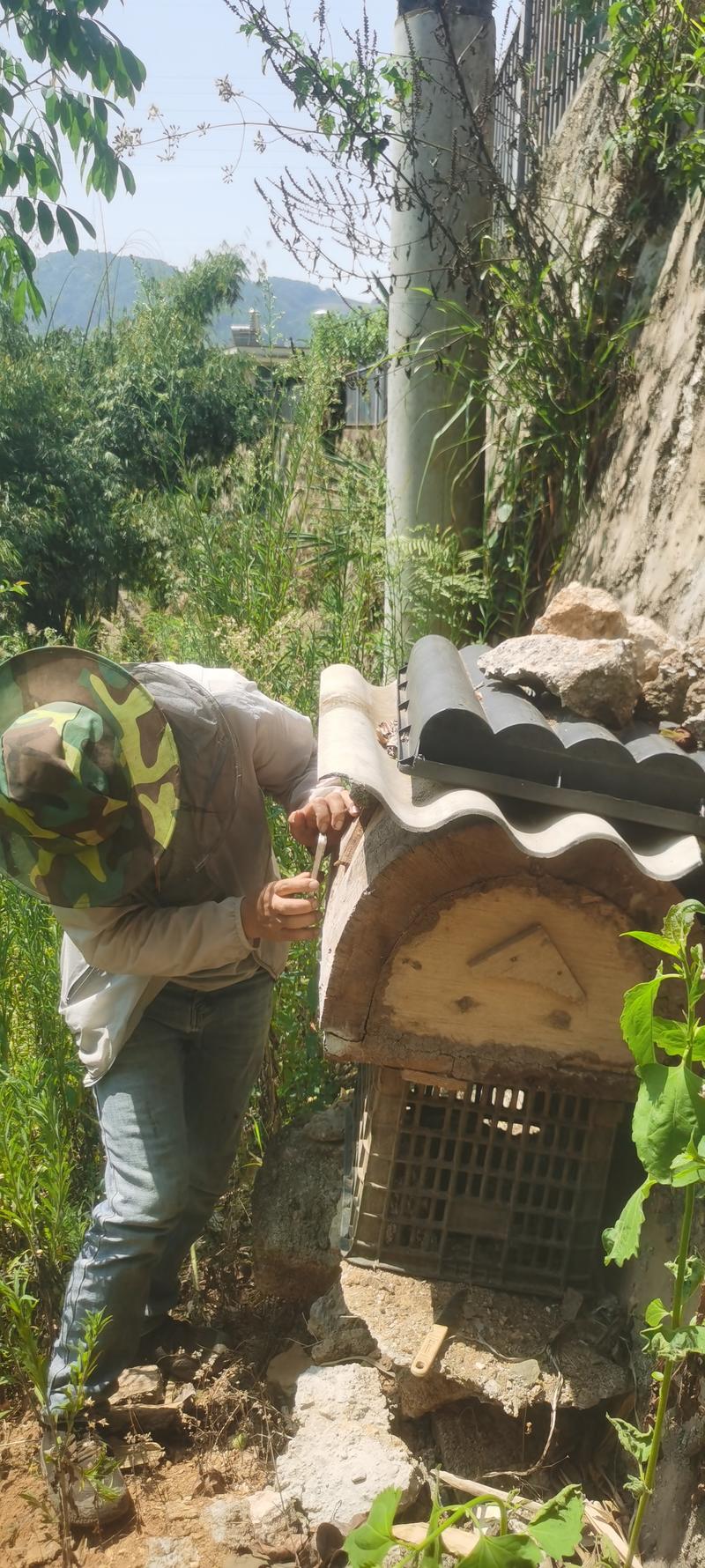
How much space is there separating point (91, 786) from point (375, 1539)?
59.7 inches

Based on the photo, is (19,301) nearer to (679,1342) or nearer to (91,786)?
(91,786)

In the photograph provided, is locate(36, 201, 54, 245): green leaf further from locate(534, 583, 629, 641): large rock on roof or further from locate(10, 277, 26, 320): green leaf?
locate(534, 583, 629, 641): large rock on roof

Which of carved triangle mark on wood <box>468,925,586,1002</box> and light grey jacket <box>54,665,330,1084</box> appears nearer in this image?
carved triangle mark on wood <box>468,925,586,1002</box>

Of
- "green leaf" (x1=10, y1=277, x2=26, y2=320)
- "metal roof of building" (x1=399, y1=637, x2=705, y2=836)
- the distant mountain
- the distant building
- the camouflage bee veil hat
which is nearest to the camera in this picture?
"metal roof of building" (x1=399, y1=637, x2=705, y2=836)

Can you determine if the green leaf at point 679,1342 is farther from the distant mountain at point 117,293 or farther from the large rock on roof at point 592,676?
the distant mountain at point 117,293

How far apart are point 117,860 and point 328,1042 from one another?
66cm

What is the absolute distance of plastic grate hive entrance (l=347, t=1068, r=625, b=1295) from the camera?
2.63 metres

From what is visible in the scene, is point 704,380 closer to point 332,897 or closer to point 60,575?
point 332,897

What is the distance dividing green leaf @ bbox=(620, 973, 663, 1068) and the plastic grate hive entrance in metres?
1.02

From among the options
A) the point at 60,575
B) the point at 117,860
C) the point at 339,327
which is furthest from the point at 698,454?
the point at 60,575

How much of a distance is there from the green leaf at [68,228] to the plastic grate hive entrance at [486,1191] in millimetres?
3169

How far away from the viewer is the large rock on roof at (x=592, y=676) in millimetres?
2293

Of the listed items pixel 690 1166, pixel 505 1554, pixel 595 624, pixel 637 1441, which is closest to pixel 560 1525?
pixel 505 1554

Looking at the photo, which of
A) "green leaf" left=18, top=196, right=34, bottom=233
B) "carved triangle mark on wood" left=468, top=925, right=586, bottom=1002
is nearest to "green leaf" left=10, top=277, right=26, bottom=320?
"green leaf" left=18, top=196, right=34, bottom=233
